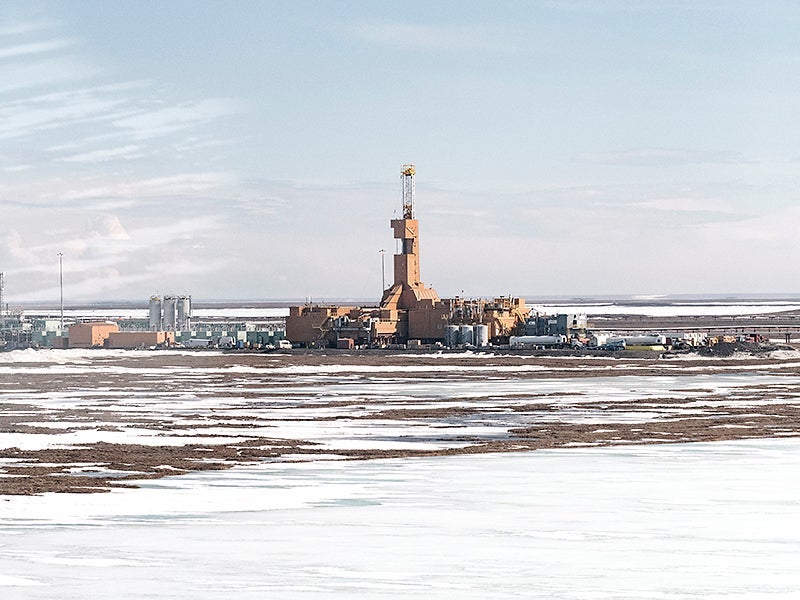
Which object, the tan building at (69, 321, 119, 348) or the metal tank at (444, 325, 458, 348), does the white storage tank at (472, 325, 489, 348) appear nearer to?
the metal tank at (444, 325, 458, 348)

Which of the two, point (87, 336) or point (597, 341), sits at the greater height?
point (87, 336)

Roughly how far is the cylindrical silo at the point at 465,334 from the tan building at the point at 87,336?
114ft

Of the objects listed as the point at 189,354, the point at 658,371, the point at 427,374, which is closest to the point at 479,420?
the point at 427,374

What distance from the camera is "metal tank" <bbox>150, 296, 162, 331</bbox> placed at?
446 ft

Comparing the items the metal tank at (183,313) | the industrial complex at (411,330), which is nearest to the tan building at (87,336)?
the industrial complex at (411,330)

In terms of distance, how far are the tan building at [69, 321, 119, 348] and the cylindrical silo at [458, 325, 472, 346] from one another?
34.9 metres

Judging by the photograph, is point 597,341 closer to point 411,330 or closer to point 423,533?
point 411,330

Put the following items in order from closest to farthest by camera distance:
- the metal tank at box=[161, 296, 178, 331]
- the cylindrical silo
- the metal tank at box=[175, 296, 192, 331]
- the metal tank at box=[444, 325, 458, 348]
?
the cylindrical silo → the metal tank at box=[444, 325, 458, 348] → the metal tank at box=[161, 296, 178, 331] → the metal tank at box=[175, 296, 192, 331]

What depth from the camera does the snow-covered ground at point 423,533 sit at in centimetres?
1750

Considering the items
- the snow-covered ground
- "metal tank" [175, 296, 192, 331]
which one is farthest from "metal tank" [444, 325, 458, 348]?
the snow-covered ground

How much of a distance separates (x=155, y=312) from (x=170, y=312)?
1.80m

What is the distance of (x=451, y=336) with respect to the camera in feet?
348

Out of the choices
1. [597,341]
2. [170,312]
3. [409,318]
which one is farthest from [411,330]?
[170,312]

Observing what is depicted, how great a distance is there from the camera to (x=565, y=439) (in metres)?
36.1
